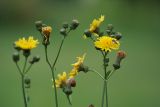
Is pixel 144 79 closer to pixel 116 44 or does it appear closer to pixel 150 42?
pixel 150 42

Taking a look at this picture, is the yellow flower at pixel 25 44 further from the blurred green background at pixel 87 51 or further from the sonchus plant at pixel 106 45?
the blurred green background at pixel 87 51

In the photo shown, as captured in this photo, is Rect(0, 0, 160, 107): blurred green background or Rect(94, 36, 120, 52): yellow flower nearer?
Rect(94, 36, 120, 52): yellow flower

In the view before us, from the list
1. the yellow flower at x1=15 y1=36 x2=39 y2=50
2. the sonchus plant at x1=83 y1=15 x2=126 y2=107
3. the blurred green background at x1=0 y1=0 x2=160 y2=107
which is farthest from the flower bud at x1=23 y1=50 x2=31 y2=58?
the blurred green background at x1=0 y1=0 x2=160 y2=107

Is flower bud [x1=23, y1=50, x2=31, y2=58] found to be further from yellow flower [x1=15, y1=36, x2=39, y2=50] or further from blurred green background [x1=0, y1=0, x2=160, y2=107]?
blurred green background [x1=0, y1=0, x2=160, y2=107]

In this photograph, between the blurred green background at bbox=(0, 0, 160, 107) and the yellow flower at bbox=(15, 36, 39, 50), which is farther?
the blurred green background at bbox=(0, 0, 160, 107)

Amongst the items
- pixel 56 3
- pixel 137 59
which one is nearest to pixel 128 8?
pixel 56 3

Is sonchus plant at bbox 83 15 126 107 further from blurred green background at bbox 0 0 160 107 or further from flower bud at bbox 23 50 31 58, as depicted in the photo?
blurred green background at bbox 0 0 160 107

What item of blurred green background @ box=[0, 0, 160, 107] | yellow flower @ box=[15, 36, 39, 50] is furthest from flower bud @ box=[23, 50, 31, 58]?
blurred green background @ box=[0, 0, 160, 107]

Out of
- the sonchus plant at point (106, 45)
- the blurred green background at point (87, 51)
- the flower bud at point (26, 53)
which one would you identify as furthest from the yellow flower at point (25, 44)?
the blurred green background at point (87, 51)

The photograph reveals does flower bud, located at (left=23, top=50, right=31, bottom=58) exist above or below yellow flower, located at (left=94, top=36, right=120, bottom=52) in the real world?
below

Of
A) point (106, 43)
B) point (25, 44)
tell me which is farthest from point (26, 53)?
point (106, 43)
